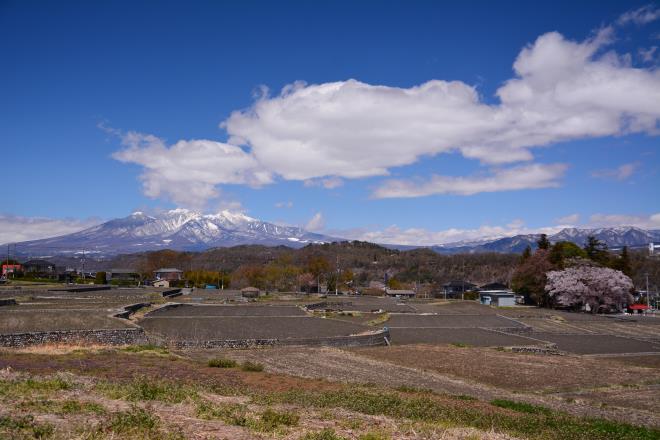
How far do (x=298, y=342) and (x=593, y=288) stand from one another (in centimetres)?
5712

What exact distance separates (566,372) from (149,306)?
3965cm

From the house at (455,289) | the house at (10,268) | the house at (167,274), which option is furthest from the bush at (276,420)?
the house at (167,274)

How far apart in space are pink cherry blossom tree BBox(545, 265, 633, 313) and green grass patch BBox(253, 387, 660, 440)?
64.9 metres

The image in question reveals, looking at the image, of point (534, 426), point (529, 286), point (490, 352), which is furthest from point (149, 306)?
point (529, 286)

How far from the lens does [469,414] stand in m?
13.7

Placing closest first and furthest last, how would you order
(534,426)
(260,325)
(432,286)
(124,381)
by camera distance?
(534,426)
(124,381)
(260,325)
(432,286)

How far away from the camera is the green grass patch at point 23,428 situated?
803 centimetres

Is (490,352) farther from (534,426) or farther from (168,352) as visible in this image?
(534,426)

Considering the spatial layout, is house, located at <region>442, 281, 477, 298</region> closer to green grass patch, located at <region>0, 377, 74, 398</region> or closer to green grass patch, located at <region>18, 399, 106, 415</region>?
green grass patch, located at <region>0, 377, 74, 398</region>

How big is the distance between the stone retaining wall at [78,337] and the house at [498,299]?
213 ft

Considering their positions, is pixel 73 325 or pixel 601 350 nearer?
pixel 73 325

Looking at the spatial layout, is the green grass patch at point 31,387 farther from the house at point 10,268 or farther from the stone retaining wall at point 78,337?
the house at point 10,268

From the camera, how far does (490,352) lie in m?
32.0

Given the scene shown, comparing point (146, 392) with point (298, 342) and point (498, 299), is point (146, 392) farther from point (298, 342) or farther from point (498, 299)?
point (498, 299)
